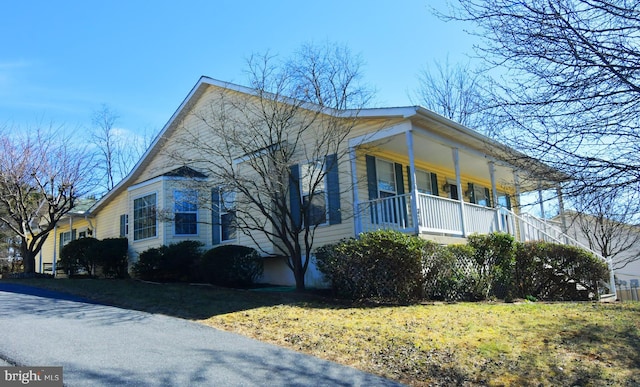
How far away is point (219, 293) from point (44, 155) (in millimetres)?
10889

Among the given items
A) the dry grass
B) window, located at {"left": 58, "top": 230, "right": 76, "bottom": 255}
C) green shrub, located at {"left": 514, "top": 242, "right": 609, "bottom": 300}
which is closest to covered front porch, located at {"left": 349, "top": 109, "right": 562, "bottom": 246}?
green shrub, located at {"left": 514, "top": 242, "right": 609, "bottom": 300}

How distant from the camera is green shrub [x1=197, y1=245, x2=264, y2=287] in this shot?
41.4 feet

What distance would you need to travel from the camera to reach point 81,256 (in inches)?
641

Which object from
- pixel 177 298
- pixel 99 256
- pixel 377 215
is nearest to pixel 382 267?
pixel 377 215

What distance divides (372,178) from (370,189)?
0.32 metres

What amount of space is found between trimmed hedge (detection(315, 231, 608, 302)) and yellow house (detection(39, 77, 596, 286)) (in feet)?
3.81

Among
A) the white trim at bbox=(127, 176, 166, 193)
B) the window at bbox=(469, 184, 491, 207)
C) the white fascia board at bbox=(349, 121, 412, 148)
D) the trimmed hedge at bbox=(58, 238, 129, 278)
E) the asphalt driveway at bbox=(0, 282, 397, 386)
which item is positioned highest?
the white fascia board at bbox=(349, 121, 412, 148)

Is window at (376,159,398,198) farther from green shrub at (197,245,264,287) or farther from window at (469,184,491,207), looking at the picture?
window at (469,184,491,207)

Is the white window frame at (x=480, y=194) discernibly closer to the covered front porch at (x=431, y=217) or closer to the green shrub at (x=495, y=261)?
the covered front porch at (x=431, y=217)

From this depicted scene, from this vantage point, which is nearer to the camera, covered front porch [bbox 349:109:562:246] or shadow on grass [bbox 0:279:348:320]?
shadow on grass [bbox 0:279:348:320]

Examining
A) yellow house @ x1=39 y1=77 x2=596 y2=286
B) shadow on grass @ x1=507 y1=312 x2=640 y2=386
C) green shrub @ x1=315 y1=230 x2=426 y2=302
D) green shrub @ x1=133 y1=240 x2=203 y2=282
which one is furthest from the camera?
green shrub @ x1=133 y1=240 x2=203 y2=282

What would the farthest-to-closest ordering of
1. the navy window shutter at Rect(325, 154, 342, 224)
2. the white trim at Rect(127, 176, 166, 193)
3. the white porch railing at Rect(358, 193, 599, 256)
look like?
the white trim at Rect(127, 176, 166, 193) → the navy window shutter at Rect(325, 154, 342, 224) → the white porch railing at Rect(358, 193, 599, 256)
